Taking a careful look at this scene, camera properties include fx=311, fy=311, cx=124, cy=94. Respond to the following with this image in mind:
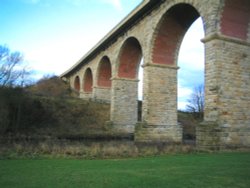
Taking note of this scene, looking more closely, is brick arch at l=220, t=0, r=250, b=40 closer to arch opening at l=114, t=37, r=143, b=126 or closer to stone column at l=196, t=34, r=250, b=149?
stone column at l=196, t=34, r=250, b=149

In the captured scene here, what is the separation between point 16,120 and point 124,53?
31.2 feet

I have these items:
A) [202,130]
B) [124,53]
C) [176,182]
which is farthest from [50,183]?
[124,53]

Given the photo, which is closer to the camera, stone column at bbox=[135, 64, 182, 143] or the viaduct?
the viaduct

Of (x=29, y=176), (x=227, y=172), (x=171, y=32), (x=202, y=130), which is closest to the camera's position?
(x=29, y=176)

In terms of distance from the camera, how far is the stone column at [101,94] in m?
30.9

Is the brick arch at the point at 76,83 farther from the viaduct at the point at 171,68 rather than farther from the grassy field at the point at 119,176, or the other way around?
the grassy field at the point at 119,176

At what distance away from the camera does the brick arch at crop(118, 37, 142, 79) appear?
22953 mm

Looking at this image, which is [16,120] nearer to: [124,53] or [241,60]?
[124,53]

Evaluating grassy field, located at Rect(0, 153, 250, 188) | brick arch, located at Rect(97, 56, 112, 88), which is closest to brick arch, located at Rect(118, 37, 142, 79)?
brick arch, located at Rect(97, 56, 112, 88)

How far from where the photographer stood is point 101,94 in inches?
1225

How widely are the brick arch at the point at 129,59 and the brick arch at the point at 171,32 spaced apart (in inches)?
180

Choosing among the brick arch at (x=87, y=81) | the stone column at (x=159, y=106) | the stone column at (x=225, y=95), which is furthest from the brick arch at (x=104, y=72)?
the stone column at (x=225, y=95)

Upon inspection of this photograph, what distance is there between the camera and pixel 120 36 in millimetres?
23391

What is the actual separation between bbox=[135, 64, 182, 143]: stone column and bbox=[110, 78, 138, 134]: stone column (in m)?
6.01
